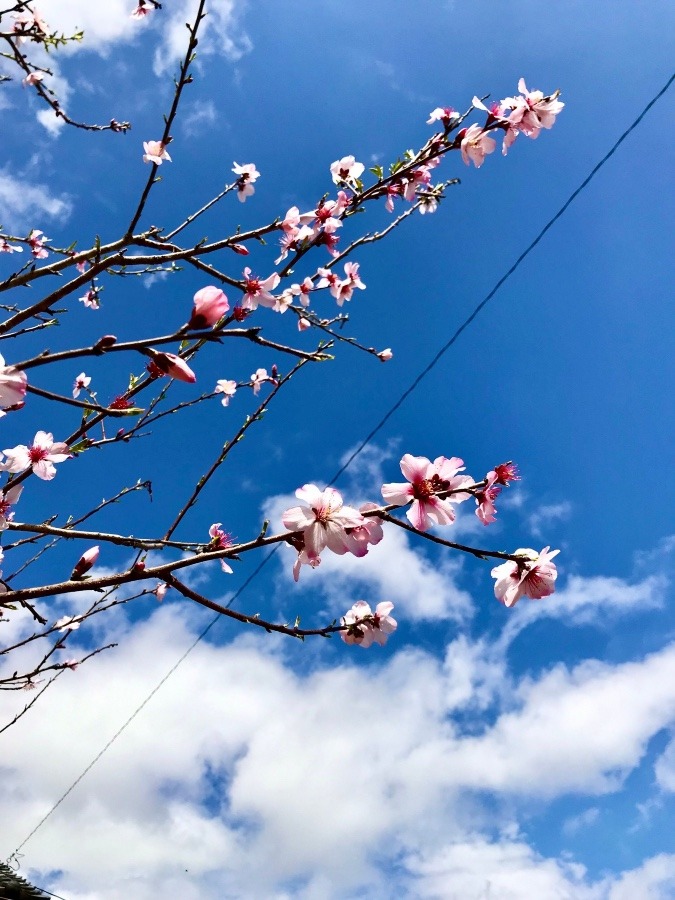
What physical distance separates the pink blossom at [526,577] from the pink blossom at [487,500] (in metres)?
0.12

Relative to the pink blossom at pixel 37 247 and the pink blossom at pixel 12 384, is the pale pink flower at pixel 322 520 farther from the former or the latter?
the pink blossom at pixel 37 247

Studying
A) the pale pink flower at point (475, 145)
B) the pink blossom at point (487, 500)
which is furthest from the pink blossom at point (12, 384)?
the pale pink flower at point (475, 145)

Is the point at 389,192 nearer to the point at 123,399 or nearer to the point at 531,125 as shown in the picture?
the point at 531,125

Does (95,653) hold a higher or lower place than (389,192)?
lower

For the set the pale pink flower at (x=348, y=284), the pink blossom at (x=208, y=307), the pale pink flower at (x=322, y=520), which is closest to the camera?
the pink blossom at (x=208, y=307)

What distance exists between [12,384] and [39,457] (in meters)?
1.02

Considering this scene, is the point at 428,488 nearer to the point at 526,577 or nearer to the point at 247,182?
the point at 526,577

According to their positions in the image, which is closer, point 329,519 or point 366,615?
point 329,519

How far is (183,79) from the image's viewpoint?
4.74ft

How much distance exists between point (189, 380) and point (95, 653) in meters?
1.90

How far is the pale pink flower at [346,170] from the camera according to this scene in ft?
9.34

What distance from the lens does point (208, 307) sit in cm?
101

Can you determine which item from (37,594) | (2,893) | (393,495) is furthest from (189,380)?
(2,893)

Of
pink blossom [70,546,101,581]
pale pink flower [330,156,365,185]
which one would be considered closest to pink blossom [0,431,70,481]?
pink blossom [70,546,101,581]
